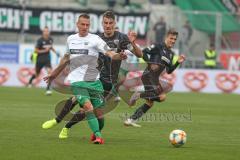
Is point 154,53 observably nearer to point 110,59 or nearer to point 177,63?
point 177,63

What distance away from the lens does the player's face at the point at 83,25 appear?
520 inches

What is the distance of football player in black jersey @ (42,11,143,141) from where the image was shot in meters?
13.8

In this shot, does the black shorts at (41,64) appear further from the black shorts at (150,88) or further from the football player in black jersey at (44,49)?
the black shorts at (150,88)

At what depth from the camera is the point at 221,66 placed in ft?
122

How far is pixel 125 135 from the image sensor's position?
49.3ft

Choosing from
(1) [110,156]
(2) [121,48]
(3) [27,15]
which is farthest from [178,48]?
(1) [110,156]

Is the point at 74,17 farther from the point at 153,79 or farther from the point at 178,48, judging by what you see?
the point at 153,79

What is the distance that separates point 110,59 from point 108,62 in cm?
22

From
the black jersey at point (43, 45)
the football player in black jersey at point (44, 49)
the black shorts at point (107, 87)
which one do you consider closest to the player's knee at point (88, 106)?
the black shorts at point (107, 87)

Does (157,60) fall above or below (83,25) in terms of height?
below

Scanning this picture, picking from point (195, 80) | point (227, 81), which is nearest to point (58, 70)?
point (195, 80)

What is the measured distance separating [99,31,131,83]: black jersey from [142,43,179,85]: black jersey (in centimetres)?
186

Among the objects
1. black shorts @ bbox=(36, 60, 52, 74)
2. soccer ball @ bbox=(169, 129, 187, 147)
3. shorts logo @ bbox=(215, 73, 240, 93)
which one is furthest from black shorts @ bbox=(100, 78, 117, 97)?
shorts logo @ bbox=(215, 73, 240, 93)

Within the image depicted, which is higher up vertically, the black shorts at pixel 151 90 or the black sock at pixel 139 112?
the black shorts at pixel 151 90
